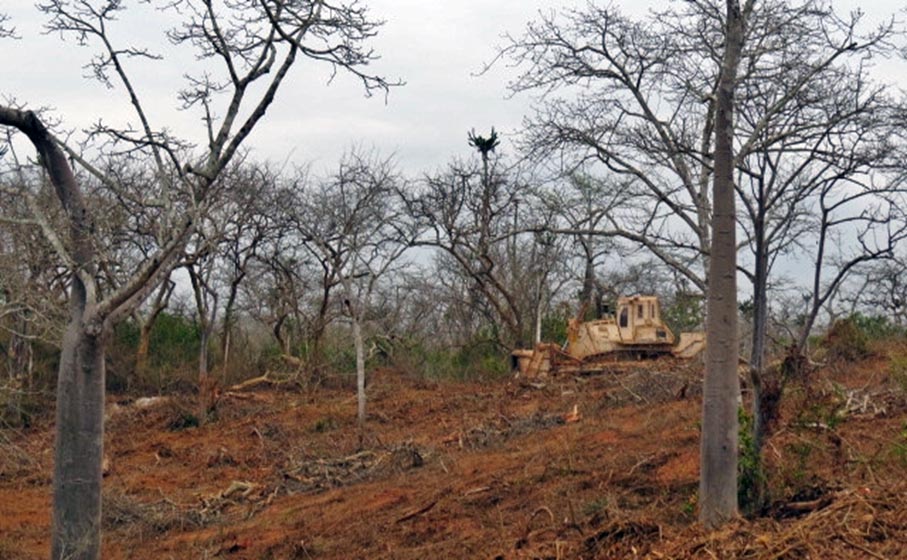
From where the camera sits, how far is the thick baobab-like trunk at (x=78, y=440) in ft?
26.7

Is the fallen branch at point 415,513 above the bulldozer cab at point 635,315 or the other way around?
the other way around

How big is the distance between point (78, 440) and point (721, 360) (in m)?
4.60

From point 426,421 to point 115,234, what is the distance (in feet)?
32.8

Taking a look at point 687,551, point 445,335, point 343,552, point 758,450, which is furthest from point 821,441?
point 445,335

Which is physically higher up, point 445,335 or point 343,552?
point 445,335

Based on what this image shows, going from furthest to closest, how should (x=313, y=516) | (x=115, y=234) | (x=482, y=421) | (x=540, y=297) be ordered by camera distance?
1. (x=540, y=297)
2. (x=482, y=421)
3. (x=313, y=516)
4. (x=115, y=234)

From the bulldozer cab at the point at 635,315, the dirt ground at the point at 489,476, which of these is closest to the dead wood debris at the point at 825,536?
the dirt ground at the point at 489,476

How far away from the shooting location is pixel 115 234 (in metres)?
9.63

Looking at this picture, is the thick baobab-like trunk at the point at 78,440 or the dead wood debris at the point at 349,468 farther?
the dead wood debris at the point at 349,468

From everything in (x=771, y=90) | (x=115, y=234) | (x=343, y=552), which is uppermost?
(x=771, y=90)

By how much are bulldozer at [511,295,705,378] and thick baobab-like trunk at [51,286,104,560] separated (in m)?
14.6

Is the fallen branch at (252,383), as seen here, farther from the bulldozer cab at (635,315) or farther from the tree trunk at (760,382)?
the tree trunk at (760,382)

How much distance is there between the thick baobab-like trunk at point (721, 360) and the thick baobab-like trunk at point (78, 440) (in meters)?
4.32

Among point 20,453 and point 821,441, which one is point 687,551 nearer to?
point 821,441
